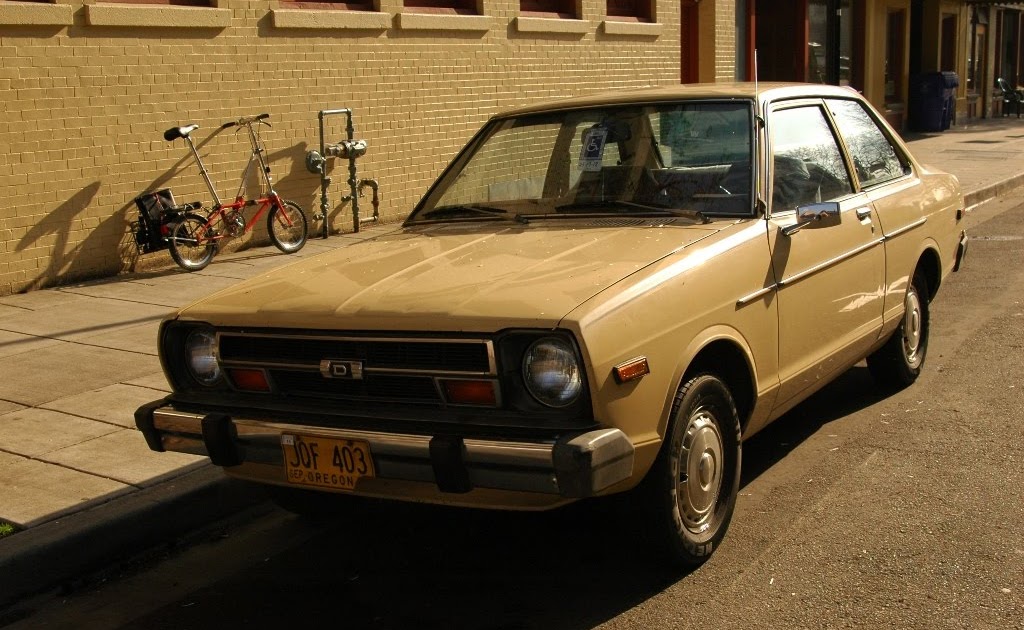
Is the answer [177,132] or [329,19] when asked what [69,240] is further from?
[329,19]

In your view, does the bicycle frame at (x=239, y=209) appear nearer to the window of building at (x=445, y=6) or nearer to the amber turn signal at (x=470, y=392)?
the window of building at (x=445, y=6)

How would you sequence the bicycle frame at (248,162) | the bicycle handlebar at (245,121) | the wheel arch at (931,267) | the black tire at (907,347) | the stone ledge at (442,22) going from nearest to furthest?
the black tire at (907,347) → the wheel arch at (931,267) → the bicycle frame at (248,162) → the bicycle handlebar at (245,121) → the stone ledge at (442,22)

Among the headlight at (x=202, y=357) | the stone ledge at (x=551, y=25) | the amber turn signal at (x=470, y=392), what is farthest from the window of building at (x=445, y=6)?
the amber turn signal at (x=470, y=392)

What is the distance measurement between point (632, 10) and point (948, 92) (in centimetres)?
1275

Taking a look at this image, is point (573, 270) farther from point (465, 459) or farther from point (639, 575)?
point (639, 575)

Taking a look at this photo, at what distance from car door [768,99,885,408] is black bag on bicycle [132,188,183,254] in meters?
6.40

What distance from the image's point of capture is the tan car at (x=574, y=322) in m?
3.88

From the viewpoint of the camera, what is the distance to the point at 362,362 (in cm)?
414

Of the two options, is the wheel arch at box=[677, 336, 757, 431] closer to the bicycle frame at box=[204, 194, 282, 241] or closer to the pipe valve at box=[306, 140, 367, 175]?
the bicycle frame at box=[204, 194, 282, 241]

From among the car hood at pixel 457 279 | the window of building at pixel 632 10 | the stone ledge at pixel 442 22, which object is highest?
the window of building at pixel 632 10

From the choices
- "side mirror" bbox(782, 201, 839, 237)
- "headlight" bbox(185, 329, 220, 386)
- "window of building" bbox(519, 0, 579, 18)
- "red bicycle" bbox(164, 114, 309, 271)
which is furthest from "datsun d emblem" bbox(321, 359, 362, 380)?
"window of building" bbox(519, 0, 579, 18)

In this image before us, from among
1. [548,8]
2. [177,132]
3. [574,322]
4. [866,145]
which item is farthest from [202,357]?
[548,8]

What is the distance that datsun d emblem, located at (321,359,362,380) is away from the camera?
4145 millimetres

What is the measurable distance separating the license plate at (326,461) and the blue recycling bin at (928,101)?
1016 inches
